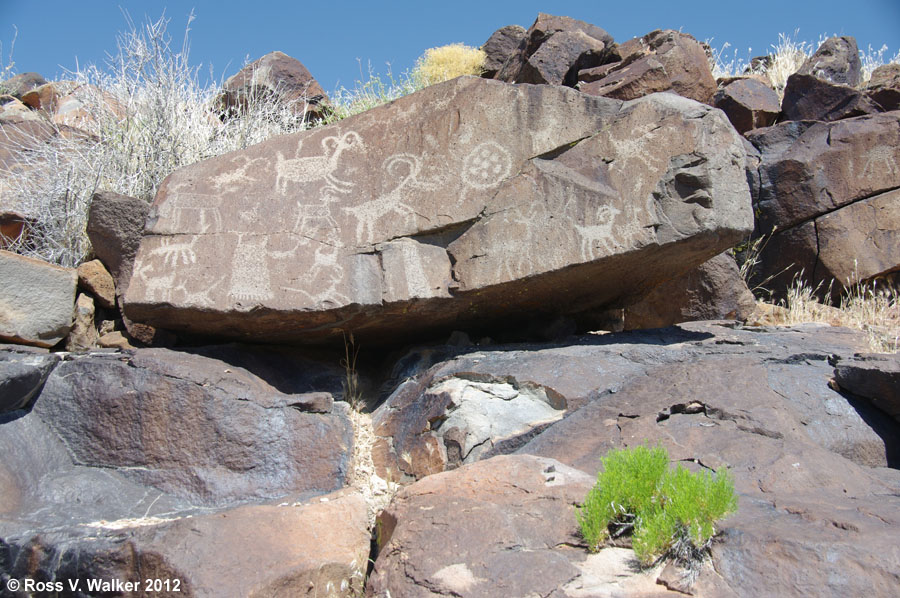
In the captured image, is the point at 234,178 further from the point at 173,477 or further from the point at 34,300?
the point at 173,477

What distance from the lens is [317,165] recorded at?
4.25 metres

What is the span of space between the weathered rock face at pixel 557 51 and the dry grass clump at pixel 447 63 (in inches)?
64.0

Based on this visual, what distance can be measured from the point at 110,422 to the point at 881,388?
3.44 meters

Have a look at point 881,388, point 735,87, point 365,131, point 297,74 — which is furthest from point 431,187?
point 297,74

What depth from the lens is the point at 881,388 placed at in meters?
3.35

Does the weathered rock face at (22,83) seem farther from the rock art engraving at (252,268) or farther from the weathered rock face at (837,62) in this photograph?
the weathered rock face at (837,62)

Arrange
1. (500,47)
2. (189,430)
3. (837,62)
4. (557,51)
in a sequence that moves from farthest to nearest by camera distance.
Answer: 1. (500,47)
2. (837,62)
3. (557,51)
4. (189,430)

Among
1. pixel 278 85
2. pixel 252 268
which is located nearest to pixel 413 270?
pixel 252 268

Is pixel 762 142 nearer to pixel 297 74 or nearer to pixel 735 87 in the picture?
pixel 735 87

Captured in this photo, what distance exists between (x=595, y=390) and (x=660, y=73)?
164 inches

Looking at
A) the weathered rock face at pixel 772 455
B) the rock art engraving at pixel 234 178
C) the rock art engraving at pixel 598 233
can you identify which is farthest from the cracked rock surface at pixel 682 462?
the rock art engraving at pixel 234 178

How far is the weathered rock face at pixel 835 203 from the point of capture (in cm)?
591

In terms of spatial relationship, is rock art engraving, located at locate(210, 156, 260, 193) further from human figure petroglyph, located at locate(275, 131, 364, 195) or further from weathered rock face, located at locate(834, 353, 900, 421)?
weathered rock face, located at locate(834, 353, 900, 421)

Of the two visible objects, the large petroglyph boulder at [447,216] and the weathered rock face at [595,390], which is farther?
the large petroglyph boulder at [447,216]
